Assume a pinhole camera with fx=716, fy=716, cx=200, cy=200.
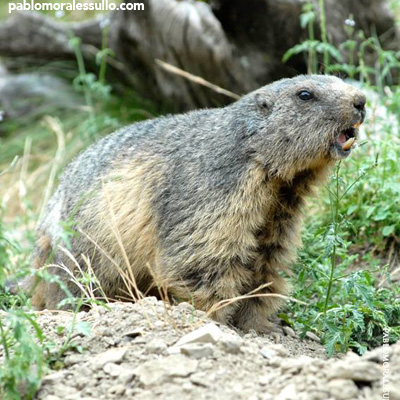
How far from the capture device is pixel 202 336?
4109mm

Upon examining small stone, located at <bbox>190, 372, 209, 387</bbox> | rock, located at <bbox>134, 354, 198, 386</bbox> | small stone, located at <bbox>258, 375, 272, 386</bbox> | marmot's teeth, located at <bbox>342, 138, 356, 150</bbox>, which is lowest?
small stone, located at <bbox>258, 375, 272, 386</bbox>

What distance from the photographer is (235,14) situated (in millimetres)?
9219

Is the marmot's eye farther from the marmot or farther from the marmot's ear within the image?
the marmot's ear

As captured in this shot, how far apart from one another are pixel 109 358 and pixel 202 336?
0.54 meters

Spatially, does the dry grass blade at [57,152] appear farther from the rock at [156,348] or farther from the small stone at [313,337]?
the rock at [156,348]

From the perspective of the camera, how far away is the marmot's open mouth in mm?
5250

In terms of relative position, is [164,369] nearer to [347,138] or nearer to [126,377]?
[126,377]

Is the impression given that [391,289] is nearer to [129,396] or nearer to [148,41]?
[129,396]

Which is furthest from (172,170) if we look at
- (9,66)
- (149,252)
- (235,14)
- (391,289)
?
(9,66)

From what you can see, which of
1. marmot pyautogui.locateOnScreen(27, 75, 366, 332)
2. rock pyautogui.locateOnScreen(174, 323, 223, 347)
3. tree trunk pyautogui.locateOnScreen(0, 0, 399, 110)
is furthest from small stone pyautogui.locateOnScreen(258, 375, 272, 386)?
tree trunk pyautogui.locateOnScreen(0, 0, 399, 110)

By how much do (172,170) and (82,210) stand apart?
3.28 ft

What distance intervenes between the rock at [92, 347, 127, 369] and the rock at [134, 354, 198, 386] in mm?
188

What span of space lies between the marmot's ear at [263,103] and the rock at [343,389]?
2588 mm

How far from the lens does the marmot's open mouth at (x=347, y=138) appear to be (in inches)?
207
